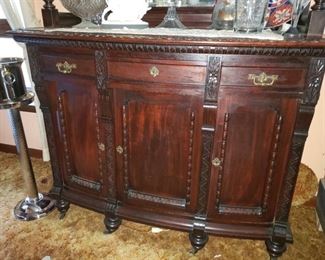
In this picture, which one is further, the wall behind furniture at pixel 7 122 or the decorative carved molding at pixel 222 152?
the wall behind furniture at pixel 7 122

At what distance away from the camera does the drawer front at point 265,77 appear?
1.02 meters

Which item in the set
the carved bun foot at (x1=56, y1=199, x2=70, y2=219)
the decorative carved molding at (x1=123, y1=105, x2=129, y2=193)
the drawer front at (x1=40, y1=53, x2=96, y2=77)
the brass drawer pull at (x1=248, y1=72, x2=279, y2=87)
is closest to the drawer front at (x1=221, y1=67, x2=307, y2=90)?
the brass drawer pull at (x1=248, y1=72, x2=279, y2=87)

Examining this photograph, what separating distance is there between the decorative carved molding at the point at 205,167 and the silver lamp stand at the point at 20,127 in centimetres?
104

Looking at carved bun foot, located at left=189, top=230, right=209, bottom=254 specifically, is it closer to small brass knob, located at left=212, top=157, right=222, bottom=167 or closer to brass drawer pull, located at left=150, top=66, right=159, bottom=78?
small brass knob, located at left=212, top=157, right=222, bottom=167

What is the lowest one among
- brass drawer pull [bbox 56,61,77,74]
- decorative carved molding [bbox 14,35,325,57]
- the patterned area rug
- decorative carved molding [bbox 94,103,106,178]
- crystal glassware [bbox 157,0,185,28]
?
the patterned area rug

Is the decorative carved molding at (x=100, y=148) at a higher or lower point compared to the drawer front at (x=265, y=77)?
lower

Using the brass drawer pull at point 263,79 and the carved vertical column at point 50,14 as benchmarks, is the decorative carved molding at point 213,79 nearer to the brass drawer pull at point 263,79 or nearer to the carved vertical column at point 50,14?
the brass drawer pull at point 263,79

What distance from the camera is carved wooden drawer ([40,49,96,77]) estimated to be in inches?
47.8

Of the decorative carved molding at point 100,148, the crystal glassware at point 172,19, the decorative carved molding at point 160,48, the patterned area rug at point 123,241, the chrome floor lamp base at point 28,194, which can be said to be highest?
the crystal glassware at point 172,19

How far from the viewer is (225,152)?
1.21 m

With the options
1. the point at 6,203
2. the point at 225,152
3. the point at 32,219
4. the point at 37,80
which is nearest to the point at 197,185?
the point at 225,152

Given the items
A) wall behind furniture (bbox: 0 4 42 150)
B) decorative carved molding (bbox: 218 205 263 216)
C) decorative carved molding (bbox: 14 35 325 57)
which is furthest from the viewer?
wall behind furniture (bbox: 0 4 42 150)

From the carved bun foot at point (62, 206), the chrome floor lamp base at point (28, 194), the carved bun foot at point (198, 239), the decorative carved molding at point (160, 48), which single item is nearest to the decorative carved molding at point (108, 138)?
the decorative carved molding at point (160, 48)

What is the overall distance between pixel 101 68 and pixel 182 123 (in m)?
0.44
